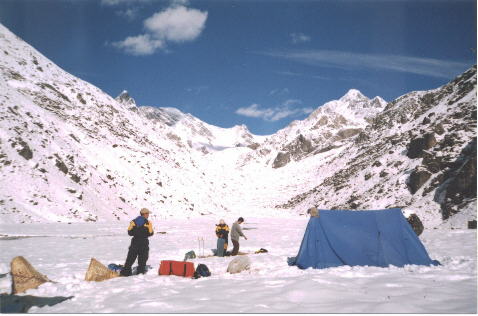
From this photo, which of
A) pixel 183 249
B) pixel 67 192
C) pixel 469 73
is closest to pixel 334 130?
pixel 469 73

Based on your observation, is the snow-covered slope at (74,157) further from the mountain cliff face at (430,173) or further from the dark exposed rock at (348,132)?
the dark exposed rock at (348,132)

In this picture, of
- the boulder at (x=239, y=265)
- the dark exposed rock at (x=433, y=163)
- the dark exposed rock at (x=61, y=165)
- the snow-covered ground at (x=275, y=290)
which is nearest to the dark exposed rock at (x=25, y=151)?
the dark exposed rock at (x=61, y=165)

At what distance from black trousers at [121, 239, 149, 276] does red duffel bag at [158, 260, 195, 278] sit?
680 mm

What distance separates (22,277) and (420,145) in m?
51.4

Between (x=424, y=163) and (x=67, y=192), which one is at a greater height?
(x=424, y=163)

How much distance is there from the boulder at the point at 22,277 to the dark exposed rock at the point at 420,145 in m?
49.2

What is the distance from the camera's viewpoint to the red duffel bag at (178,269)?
9.96 meters

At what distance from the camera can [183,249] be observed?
56.1ft

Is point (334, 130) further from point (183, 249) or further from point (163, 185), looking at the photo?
point (183, 249)

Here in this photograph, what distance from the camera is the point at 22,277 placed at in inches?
318

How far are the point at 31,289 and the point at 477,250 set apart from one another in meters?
15.3

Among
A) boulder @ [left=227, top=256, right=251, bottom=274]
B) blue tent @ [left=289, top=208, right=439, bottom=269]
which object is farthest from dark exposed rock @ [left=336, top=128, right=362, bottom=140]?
boulder @ [left=227, top=256, right=251, bottom=274]

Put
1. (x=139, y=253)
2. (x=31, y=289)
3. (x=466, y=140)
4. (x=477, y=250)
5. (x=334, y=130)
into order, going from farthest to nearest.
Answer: (x=334, y=130)
(x=466, y=140)
(x=477, y=250)
(x=139, y=253)
(x=31, y=289)

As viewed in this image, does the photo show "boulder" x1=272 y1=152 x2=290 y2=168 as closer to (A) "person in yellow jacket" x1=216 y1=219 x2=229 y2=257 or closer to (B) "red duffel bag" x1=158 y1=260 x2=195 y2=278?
(A) "person in yellow jacket" x1=216 y1=219 x2=229 y2=257
